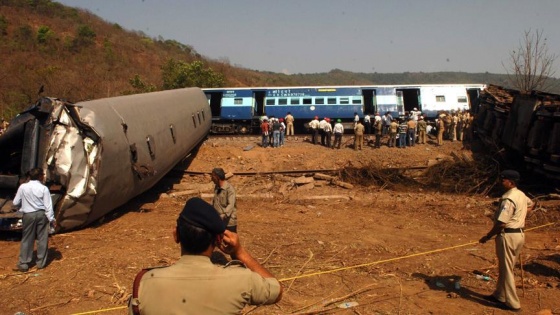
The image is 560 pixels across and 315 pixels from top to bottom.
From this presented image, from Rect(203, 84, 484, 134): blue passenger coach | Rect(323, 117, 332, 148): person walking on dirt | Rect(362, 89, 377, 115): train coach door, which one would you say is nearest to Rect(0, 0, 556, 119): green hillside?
Rect(203, 84, 484, 134): blue passenger coach

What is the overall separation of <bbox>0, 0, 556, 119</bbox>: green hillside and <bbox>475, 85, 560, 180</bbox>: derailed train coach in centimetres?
1821

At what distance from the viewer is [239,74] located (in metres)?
61.4

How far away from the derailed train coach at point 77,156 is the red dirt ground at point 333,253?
64 cm

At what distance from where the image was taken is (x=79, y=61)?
44500 millimetres

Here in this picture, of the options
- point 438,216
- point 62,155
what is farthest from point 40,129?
point 438,216

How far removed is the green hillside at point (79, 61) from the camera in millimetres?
34750

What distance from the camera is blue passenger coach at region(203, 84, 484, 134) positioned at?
2688cm

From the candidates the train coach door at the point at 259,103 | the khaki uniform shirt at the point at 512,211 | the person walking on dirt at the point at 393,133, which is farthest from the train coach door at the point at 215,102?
the khaki uniform shirt at the point at 512,211

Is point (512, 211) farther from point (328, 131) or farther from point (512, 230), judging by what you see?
point (328, 131)

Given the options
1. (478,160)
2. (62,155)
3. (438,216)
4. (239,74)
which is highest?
(239,74)

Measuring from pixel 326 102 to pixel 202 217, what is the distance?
25436 millimetres

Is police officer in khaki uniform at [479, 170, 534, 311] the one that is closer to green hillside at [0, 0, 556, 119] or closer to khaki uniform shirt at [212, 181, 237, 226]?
khaki uniform shirt at [212, 181, 237, 226]

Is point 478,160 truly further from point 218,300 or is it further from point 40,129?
point 218,300

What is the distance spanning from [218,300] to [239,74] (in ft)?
199
